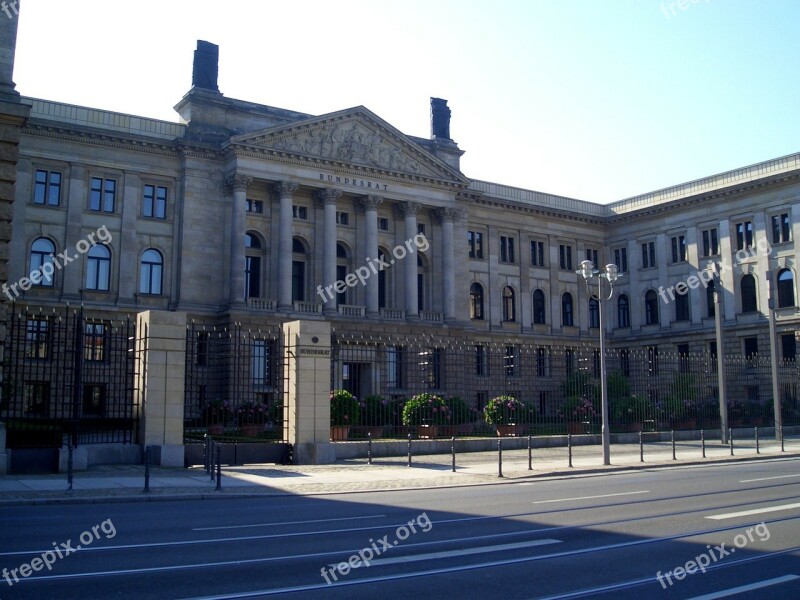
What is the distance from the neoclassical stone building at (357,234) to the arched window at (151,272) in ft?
0.42

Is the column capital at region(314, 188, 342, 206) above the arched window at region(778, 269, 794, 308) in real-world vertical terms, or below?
above

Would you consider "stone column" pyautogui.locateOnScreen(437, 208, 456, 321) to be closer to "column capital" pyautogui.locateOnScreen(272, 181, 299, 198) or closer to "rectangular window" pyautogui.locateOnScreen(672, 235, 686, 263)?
"column capital" pyautogui.locateOnScreen(272, 181, 299, 198)

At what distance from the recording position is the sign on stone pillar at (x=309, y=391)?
2544cm

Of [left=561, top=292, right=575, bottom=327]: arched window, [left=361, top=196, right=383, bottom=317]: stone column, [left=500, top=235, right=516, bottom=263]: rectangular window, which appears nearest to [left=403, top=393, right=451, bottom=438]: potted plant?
[left=361, top=196, right=383, bottom=317]: stone column

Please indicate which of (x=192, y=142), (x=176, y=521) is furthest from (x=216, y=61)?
(x=176, y=521)

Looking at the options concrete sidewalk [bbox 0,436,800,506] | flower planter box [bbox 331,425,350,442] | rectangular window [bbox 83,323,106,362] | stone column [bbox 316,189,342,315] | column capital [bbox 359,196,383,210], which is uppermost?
column capital [bbox 359,196,383,210]

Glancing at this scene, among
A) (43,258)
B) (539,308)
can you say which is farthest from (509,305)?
(43,258)

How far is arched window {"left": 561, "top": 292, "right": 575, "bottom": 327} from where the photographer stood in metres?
72.2

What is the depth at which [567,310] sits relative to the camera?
238 ft

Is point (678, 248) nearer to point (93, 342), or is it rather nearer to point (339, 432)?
point (339, 432)

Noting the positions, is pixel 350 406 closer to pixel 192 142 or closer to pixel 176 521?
pixel 176 521

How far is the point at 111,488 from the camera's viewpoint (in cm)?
1844

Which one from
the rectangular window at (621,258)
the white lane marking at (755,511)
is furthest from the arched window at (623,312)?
the white lane marking at (755,511)

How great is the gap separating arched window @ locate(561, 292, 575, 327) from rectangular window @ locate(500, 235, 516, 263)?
6.70 m
